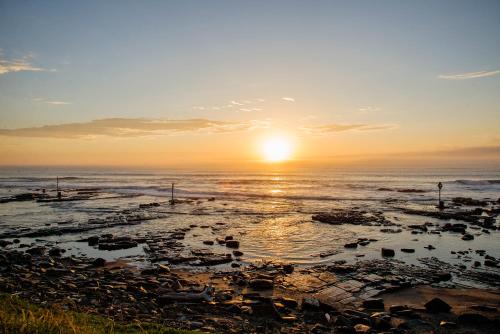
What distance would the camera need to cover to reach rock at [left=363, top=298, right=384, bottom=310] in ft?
36.4

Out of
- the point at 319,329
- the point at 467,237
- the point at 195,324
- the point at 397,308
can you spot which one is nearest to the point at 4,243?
the point at 195,324

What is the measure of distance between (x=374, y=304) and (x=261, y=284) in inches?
161

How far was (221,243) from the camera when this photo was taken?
21.0 m

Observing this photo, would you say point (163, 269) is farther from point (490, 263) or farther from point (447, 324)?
point (490, 263)

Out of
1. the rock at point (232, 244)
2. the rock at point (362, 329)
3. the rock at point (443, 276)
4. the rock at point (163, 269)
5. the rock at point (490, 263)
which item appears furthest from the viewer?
the rock at point (232, 244)

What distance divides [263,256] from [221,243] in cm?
387

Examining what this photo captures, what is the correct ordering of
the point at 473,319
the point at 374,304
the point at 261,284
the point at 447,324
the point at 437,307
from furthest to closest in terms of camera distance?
the point at 261,284 < the point at 374,304 < the point at 437,307 < the point at 473,319 < the point at 447,324

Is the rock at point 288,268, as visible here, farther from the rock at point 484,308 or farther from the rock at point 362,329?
the rock at point 484,308

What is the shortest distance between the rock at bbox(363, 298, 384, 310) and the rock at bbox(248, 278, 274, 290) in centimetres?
352

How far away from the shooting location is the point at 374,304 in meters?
11.2

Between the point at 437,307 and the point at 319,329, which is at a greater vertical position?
the point at 437,307

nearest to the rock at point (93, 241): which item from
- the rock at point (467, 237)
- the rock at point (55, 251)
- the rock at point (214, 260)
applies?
the rock at point (55, 251)

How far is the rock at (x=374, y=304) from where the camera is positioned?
11.1m

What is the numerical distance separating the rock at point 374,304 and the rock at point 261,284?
139 inches
